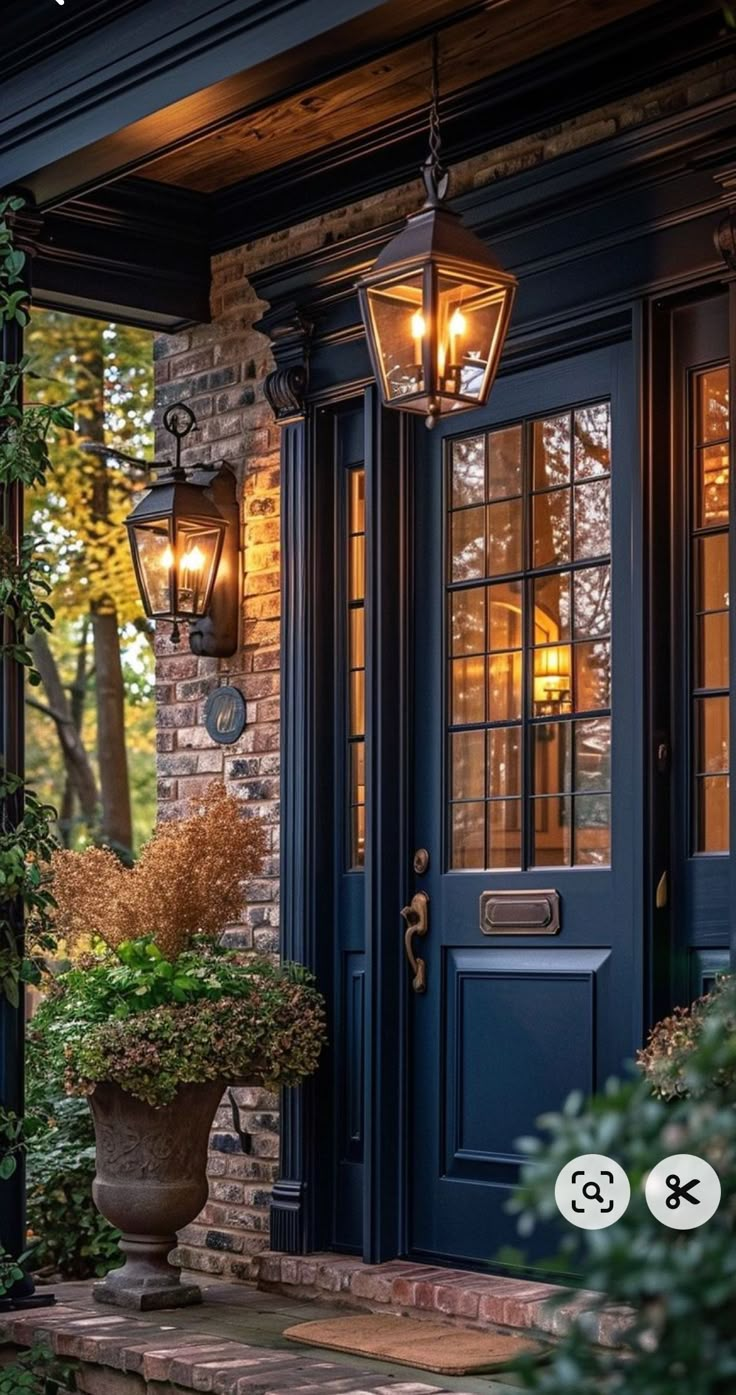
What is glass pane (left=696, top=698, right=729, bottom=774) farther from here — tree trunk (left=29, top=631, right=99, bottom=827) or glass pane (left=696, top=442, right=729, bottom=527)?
tree trunk (left=29, top=631, right=99, bottom=827)

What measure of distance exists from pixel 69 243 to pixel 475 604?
189 centimetres

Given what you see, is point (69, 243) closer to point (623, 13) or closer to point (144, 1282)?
point (623, 13)

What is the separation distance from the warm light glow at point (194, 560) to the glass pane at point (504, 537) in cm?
111

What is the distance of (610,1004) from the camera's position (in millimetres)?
4629

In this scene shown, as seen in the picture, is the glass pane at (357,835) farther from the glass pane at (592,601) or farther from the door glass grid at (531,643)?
the glass pane at (592,601)

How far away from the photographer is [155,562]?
230 inches

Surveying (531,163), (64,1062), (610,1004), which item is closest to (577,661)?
(610,1004)

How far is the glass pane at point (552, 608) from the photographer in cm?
490

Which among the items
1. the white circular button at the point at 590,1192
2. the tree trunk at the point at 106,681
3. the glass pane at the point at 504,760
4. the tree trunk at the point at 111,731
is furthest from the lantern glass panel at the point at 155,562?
the tree trunk at the point at 111,731

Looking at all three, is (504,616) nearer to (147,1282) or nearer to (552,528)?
(552,528)

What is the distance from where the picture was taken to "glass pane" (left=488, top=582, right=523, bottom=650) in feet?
16.6

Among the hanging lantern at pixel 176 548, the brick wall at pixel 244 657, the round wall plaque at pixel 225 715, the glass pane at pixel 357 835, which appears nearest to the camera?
the glass pane at pixel 357 835

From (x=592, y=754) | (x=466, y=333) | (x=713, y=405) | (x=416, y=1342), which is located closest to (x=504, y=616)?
(x=592, y=754)

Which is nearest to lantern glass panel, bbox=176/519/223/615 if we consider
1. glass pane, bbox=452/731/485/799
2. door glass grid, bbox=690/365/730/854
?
glass pane, bbox=452/731/485/799
